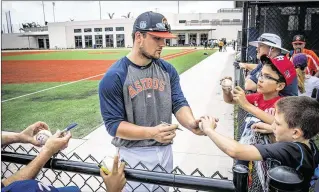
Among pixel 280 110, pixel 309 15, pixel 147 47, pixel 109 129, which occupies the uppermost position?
pixel 309 15

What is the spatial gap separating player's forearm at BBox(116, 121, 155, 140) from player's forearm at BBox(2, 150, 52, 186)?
590 millimetres

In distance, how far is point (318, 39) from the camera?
29.0 feet

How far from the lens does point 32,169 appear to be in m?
1.73

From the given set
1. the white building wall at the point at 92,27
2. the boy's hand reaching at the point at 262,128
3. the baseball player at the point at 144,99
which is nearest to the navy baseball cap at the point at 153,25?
the baseball player at the point at 144,99

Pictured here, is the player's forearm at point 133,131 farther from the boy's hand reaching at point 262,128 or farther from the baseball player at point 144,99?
the boy's hand reaching at point 262,128

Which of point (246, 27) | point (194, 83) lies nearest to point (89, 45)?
point (194, 83)

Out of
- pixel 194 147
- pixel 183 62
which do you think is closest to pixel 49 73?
pixel 183 62

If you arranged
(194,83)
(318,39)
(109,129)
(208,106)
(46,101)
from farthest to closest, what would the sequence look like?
(194,83)
(46,101)
(318,39)
(208,106)
(109,129)

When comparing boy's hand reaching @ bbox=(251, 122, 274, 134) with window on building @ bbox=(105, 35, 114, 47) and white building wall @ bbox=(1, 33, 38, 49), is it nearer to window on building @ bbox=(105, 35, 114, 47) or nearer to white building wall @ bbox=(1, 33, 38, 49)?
window on building @ bbox=(105, 35, 114, 47)

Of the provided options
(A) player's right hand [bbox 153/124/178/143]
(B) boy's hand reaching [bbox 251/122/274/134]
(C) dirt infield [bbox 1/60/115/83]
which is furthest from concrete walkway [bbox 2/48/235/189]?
(C) dirt infield [bbox 1/60/115/83]

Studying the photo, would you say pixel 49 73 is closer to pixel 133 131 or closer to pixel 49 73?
pixel 49 73

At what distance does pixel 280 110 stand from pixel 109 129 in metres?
1.25

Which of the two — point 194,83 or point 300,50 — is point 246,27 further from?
point 194,83

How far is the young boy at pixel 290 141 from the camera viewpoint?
1.64m
